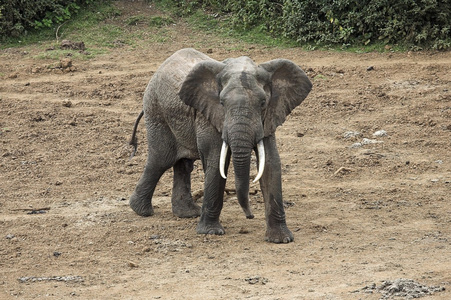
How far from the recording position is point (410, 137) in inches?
482

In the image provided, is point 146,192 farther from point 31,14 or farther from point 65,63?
point 31,14

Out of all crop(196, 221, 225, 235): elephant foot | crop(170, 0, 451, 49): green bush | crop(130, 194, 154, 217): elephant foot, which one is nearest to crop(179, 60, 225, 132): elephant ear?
crop(196, 221, 225, 235): elephant foot

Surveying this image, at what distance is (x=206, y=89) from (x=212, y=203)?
1.17 m

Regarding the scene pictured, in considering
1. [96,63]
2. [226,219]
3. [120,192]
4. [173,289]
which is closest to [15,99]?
[96,63]

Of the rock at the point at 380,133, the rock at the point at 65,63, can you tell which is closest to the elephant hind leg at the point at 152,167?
the rock at the point at 380,133

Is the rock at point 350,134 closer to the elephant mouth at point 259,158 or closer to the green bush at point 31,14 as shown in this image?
the elephant mouth at point 259,158

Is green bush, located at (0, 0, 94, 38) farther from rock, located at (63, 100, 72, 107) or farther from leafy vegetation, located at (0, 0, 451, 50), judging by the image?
rock, located at (63, 100, 72, 107)

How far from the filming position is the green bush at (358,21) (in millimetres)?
14906

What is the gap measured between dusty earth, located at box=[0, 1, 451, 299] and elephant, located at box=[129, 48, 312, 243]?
0.95 feet

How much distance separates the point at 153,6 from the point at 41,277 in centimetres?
1074

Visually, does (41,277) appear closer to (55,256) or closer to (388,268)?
(55,256)

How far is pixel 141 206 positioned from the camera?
995 centimetres

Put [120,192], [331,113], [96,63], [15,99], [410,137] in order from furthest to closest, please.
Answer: [96,63], [15,99], [331,113], [410,137], [120,192]

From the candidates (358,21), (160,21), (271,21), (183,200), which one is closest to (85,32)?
(160,21)
